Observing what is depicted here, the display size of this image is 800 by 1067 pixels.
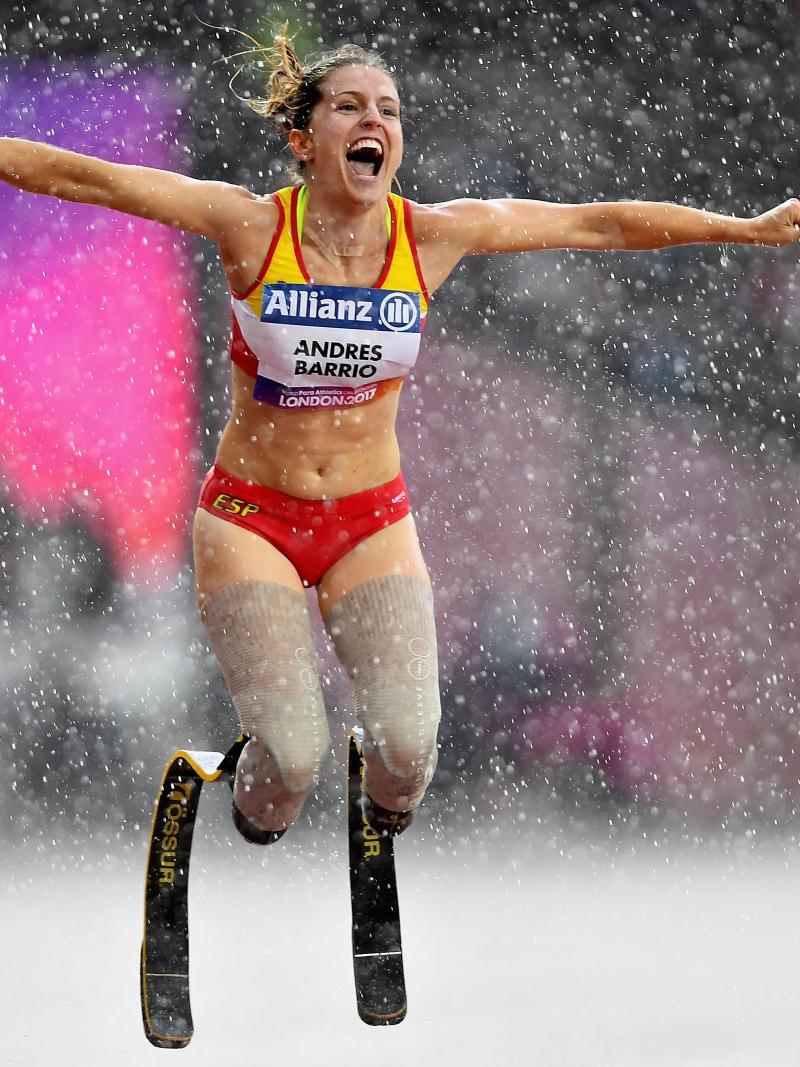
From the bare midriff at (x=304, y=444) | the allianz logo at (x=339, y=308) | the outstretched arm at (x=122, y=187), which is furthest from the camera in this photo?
the bare midriff at (x=304, y=444)

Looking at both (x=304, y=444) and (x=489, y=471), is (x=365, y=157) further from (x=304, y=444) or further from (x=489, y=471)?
(x=489, y=471)

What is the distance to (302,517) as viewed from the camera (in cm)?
351

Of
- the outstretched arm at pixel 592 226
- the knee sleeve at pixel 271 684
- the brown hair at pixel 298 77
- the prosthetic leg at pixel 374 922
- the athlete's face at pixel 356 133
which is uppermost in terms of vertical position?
the brown hair at pixel 298 77

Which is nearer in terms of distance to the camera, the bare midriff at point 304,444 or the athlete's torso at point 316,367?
the athlete's torso at point 316,367

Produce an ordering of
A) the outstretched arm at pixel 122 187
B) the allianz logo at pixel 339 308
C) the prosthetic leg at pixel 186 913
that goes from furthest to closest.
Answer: the prosthetic leg at pixel 186 913 < the allianz logo at pixel 339 308 < the outstretched arm at pixel 122 187

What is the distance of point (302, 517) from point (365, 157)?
0.84 m

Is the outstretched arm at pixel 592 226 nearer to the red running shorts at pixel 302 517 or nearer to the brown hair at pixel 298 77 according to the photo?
the brown hair at pixel 298 77

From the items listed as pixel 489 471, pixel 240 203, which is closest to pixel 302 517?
pixel 240 203

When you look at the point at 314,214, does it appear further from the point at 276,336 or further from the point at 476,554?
the point at 476,554

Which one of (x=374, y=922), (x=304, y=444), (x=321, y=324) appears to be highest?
(x=321, y=324)

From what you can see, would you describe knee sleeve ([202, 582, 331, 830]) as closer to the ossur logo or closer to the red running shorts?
the red running shorts

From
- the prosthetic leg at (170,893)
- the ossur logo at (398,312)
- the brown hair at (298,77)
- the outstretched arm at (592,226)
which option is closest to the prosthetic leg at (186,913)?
the prosthetic leg at (170,893)

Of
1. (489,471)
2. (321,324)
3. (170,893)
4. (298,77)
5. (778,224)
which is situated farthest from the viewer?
(489,471)

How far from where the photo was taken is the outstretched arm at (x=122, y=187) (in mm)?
3090
